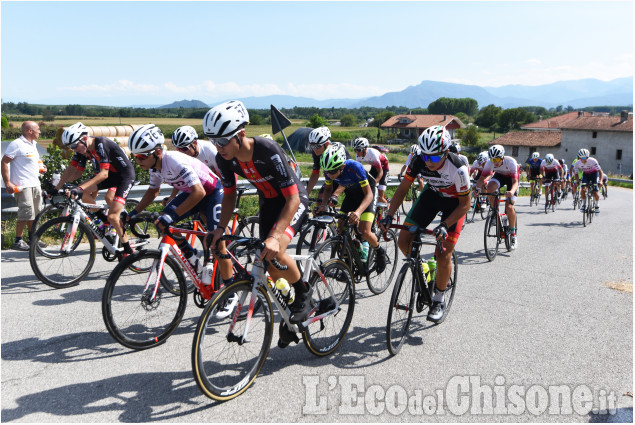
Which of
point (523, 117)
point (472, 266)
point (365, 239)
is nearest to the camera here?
point (365, 239)

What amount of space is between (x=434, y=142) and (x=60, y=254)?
16.9 ft

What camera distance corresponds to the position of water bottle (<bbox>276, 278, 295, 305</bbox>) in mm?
3898

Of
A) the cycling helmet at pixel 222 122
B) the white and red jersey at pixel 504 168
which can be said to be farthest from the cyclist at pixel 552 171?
the cycling helmet at pixel 222 122

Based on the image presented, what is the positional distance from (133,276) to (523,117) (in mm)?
170809

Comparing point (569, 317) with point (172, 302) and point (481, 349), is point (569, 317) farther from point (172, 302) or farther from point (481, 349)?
point (172, 302)

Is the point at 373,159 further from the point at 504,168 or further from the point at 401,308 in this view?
the point at 401,308

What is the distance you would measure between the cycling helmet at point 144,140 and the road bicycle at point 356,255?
197 centimetres

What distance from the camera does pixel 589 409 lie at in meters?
3.77

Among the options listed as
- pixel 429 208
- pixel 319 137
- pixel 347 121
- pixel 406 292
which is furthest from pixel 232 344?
pixel 347 121

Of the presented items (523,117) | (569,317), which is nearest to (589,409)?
(569,317)

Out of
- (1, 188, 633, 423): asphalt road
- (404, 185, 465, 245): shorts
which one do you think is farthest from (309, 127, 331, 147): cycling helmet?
(1, 188, 633, 423): asphalt road

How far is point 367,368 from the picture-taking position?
4.34 meters

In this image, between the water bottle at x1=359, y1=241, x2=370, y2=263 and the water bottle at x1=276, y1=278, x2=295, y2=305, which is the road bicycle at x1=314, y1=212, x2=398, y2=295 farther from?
the water bottle at x1=276, y1=278, x2=295, y2=305

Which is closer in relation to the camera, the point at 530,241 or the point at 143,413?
the point at 143,413
